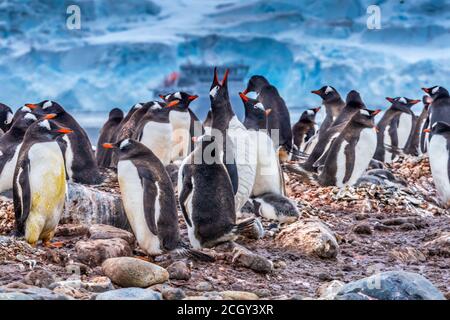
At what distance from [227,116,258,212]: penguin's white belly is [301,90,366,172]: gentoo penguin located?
5.26 feet

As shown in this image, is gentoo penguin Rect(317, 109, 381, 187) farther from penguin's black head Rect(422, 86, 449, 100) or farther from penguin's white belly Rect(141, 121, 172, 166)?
penguin's black head Rect(422, 86, 449, 100)

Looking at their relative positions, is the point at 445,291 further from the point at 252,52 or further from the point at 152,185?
the point at 252,52

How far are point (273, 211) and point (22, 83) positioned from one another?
27.6 metres

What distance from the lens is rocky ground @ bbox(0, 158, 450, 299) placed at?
3.08 m

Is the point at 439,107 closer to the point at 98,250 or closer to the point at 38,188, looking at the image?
the point at 38,188

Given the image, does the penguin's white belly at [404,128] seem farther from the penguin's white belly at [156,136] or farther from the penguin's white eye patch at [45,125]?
the penguin's white eye patch at [45,125]

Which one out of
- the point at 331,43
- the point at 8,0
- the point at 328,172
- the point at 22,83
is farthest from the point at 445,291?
the point at 8,0

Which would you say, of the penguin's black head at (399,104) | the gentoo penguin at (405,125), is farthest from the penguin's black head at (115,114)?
the gentoo penguin at (405,125)

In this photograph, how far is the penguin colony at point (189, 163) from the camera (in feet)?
12.4

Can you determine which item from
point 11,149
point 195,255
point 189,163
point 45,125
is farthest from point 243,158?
point 11,149

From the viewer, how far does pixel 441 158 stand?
5.91 metres

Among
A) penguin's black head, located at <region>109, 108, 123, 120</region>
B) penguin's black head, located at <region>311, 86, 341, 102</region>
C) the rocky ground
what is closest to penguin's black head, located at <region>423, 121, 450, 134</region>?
the rocky ground

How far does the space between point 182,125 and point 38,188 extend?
330cm
